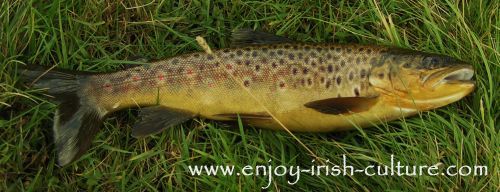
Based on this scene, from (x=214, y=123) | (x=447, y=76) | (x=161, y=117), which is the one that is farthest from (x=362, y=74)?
(x=161, y=117)

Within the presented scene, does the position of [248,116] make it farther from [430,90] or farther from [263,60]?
[430,90]

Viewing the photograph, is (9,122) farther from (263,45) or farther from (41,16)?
(263,45)

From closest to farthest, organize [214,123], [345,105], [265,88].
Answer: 1. [345,105]
2. [265,88]
3. [214,123]

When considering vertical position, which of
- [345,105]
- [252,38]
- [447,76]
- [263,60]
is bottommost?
[345,105]

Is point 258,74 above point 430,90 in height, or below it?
above

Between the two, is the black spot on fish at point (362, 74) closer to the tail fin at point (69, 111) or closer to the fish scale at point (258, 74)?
the fish scale at point (258, 74)

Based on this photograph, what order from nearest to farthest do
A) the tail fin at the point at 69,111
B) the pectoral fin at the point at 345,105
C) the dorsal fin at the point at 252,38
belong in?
the pectoral fin at the point at 345,105
the tail fin at the point at 69,111
the dorsal fin at the point at 252,38

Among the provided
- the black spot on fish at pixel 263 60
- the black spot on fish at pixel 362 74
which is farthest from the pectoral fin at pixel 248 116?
the black spot on fish at pixel 362 74
